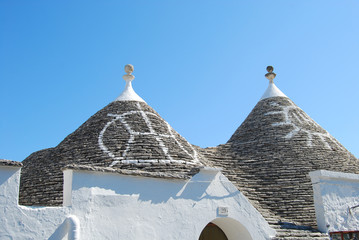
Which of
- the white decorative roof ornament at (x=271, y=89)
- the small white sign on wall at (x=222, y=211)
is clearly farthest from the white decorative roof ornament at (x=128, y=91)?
the white decorative roof ornament at (x=271, y=89)

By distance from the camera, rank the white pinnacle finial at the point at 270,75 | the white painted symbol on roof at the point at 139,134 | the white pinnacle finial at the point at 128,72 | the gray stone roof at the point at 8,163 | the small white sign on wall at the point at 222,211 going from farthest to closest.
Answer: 1. the white pinnacle finial at the point at 270,75
2. the white pinnacle finial at the point at 128,72
3. the white painted symbol on roof at the point at 139,134
4. the small white sign on wall at the point at 222,211
5. the gray stone roof at the point at 8,163

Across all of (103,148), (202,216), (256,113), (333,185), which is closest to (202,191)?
(202,216)

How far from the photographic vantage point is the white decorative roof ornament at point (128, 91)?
12.3 m

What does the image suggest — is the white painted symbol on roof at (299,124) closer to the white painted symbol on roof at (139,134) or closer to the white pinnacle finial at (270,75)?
the white pinnacle finial at (270,75)

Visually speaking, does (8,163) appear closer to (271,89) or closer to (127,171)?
(127,171)

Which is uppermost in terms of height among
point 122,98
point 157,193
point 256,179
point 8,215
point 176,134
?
point 122,98

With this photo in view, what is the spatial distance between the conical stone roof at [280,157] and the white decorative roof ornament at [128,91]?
9.06ft

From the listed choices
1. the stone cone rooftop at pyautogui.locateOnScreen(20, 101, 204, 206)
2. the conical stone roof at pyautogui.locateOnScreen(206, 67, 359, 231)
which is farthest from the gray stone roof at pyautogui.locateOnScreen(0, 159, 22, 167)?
the conical stone roof at pyautogui.locateOnScreen(206, 67, 359, 231)

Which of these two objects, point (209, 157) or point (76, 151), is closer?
point (76, 151)

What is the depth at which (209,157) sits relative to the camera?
12.2m

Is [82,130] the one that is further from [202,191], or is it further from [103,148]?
[202,191]

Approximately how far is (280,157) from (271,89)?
3902mm

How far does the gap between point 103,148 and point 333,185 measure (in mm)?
5562

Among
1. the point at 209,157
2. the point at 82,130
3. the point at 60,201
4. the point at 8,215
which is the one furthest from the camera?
the point at 209,157
